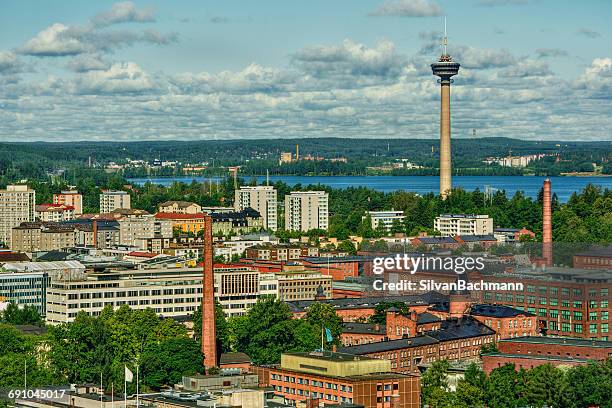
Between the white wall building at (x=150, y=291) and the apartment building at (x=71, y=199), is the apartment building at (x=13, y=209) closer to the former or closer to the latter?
the apartment building at (x=71, y=199)

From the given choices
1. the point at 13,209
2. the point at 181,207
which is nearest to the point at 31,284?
the point at 13,209

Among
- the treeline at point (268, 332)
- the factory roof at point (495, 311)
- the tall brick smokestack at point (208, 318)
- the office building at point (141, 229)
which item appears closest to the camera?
the tall brick smokestack at point (208, 318)

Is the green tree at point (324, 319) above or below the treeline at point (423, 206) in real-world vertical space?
below

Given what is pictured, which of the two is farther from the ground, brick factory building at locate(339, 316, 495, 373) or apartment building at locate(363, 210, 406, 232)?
apartment building at locate(363, 210, 406, 232)

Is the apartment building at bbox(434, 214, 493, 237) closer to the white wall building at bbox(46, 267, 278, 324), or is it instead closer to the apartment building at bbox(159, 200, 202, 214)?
the apartment building at bbox(159, 200, 202, 214)

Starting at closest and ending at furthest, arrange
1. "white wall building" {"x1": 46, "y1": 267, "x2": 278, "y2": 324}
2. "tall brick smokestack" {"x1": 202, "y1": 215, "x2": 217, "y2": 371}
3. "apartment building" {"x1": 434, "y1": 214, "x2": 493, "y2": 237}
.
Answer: "tall brick smokestack" {"x1": 202, "y1": 215, "x2": 217, "y2": 371}
"white wall building" {"x1": 46, "y1": 267, "x2": 278, "y2": 324}
"apartment building" {"x1": 434, "y1": 214, "x2": 493, "y2": 237}

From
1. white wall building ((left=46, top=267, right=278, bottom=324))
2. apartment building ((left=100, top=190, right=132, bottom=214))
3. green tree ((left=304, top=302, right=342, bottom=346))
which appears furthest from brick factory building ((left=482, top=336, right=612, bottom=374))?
apartment building ((left=100, top=190, right=132, bottom=214))

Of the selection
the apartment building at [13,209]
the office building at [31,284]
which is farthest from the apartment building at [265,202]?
the office building at [31,284]
